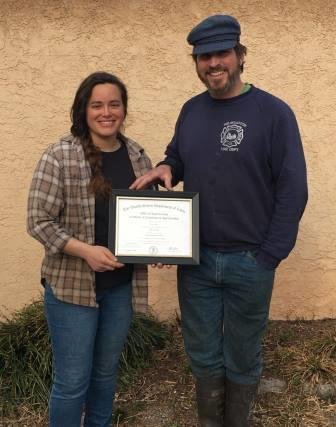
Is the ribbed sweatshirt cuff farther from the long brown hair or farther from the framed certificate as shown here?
the long brown hair

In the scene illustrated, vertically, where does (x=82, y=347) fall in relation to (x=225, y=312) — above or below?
below

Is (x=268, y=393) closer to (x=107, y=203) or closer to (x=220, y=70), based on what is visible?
(x=107, y=203)

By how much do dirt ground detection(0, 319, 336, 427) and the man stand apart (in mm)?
738

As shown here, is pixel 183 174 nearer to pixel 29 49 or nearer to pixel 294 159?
pixel 294 159

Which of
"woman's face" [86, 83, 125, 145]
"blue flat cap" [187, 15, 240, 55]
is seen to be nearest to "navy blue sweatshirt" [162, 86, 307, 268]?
"blue flat cap" [187, 15, 240, 55]

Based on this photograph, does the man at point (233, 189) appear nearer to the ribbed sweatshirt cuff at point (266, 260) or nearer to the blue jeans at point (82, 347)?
the ribbed sweatshirt cuff at point (266, 260)

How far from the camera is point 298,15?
12.5 feet

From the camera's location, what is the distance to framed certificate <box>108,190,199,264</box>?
2.28m

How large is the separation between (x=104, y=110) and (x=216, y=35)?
0.62 metres

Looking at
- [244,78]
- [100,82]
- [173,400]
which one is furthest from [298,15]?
[173,400]

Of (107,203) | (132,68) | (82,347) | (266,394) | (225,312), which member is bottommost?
(266,394)

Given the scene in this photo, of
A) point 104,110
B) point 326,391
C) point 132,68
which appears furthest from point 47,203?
point 326,391

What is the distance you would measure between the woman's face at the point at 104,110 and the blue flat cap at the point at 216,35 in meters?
0.45

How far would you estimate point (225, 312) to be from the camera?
8.40ft
